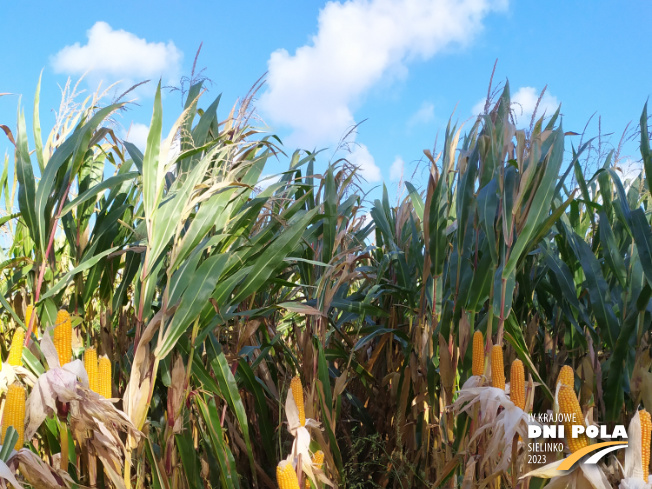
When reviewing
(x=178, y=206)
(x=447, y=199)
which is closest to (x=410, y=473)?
(x=447, y=199)

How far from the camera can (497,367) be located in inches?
68.5

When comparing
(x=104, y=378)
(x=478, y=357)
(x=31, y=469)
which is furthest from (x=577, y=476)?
(x=31, y=469)

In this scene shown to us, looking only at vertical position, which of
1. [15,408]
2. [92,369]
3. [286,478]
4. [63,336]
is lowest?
[286,478]

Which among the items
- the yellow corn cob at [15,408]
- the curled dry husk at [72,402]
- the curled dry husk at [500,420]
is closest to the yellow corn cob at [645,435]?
the curled dry husk at [500,420]

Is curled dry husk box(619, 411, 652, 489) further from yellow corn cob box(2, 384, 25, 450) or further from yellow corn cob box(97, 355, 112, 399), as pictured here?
yellow corn cob box(2, 384, 25, 450)

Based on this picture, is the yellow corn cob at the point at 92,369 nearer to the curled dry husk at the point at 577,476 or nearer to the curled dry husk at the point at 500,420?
the curled dry husk at the point at 500,420

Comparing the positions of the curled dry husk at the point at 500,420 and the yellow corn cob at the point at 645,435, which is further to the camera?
the curled dry husk at the point at 500,420

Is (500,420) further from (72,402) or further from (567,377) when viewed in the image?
(72,402)

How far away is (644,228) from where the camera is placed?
2.22m

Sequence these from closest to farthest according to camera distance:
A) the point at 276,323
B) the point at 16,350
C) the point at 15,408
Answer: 1. the point at 15,408
2. the point at 16,350
3. the point at 276,323

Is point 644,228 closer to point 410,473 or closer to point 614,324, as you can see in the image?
point 614,324

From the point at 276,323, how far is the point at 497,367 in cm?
162

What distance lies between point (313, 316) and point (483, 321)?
30.8 inches

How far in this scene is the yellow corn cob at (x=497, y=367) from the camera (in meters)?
1.73
